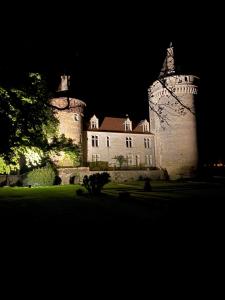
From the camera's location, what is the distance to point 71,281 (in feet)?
12.8

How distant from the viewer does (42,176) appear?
1185 inches

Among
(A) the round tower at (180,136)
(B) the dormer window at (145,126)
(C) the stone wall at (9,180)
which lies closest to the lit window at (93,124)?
(B) the dormer window at (145,126)

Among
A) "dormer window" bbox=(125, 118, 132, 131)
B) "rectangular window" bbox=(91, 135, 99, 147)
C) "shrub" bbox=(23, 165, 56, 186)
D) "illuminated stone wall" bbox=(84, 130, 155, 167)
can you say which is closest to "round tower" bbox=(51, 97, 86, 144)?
"illuminated stone wall" bbox=(84, 130, 155, 167)

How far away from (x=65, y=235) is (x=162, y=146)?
121 feet

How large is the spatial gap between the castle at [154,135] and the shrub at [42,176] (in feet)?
30.5

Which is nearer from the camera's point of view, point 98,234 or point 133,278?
point 133,278

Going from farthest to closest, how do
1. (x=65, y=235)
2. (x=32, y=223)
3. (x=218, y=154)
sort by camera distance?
(x=218, y=154)
(x=32, y=223)
(x=65, y=235)

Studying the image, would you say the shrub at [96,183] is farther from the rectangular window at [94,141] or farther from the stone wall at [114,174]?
the rectangular window at [94,141]

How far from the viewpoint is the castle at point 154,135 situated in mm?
39656

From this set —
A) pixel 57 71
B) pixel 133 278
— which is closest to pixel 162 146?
pixel 57 71

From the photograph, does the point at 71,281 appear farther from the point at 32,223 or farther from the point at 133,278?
the point at 32,223

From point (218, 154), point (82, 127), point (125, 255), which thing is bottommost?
point (125, 255)

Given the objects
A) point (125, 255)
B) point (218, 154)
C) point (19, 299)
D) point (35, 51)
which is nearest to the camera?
point (19, 299)

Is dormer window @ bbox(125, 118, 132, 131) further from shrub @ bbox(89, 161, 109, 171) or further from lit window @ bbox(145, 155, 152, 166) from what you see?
shrub @ bbox(89, 161, 109, 171)
